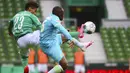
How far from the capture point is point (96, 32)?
2295 cm

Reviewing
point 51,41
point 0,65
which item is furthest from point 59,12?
point 0,65

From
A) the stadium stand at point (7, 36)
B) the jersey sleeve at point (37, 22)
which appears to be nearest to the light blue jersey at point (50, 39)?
the jersey sleeve at point (37, 22)

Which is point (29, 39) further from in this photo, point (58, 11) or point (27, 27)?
point (58, 11)

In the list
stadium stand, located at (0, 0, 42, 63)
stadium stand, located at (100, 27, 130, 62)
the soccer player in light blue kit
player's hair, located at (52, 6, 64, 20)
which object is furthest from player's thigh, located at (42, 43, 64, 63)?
stadium stand, located at (100, 27, 130, 62)

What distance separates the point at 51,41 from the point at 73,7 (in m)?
14.9

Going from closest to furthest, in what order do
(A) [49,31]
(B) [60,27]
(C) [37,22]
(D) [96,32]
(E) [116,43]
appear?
(B) [60,27]
(C) [37,22]
(A) [49,31]
(E) [116,43]
(D) [96,32]

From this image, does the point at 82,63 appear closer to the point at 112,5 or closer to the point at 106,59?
the point at 106,59

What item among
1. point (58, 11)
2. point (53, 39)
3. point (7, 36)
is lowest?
point (7, 36)

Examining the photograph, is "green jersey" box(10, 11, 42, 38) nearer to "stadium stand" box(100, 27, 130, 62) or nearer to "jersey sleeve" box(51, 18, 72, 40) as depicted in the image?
"jersey sleeve" box(51, 18, 72, 40)

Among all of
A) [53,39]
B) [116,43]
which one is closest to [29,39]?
[53,39]

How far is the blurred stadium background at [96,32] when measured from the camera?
63.3ft

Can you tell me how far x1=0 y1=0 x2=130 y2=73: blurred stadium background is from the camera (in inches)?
760

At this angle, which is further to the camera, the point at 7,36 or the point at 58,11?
the point at 7,36

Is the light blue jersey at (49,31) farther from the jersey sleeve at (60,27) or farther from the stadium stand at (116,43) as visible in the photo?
the stadium stand at (116,43)
